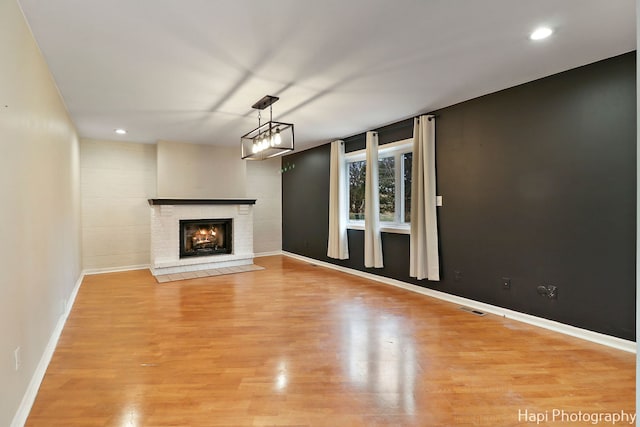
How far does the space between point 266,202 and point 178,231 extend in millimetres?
2267

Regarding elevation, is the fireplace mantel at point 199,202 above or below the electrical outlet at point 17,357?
above

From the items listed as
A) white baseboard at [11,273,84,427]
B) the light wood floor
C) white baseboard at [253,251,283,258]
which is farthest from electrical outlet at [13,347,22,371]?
white baseboard at [253,251,283,258]

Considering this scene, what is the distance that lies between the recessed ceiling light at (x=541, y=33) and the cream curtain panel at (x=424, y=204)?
5.88 ft

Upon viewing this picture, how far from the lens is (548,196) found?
10.2 ft

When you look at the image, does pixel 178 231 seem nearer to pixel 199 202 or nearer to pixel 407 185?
pixel 199 202

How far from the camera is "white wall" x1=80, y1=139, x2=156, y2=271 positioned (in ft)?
18.9

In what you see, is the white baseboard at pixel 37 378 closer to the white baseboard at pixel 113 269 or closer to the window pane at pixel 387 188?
the white baseboard at pixel 113 269

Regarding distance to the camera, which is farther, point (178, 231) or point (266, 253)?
point (266, 253)

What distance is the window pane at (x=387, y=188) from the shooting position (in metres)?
4.96

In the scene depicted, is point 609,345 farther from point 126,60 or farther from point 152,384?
point 126,60

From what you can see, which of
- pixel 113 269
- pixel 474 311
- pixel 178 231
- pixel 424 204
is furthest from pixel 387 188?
pixel 113 269

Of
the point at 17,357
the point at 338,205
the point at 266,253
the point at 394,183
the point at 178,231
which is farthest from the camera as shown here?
the point at 266,253

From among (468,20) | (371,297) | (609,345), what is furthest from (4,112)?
(609,345)

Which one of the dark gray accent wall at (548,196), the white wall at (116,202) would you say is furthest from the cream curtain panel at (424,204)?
the white wall at (116,202)
